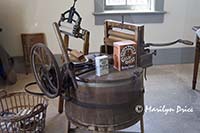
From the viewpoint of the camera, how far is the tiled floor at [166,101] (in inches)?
92.5

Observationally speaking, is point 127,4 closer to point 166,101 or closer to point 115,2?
point 115,2

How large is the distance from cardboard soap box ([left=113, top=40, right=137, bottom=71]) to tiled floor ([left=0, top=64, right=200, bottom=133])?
28.4 inches

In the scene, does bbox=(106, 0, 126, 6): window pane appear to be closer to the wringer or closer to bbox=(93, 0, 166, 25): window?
bbox=(93, 0, 166, 25): window

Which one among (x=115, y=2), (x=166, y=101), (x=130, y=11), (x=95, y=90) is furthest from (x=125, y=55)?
(x=115, y=2)

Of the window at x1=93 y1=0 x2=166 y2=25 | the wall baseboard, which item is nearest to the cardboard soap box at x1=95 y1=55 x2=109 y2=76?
the window at x1=93 y1=0 x2=166 y2=25

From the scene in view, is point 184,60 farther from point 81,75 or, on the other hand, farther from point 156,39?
point 81,75

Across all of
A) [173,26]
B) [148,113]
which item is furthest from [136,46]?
[173,26]

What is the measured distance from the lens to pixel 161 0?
3.51 meters

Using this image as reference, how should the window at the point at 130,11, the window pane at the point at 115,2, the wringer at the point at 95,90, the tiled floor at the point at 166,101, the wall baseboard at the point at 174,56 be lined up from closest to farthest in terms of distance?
the wringer at the point at 95,90 → the tiled floor at the point at 166,101 → the window at the point at 130,11 → the window pane at the point at 115,2 → the wall baseboard at the point at 174,56

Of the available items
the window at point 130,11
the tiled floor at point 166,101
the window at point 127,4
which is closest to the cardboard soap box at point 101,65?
the tiled floor at point 166,101

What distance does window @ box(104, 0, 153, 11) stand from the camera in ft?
11.9

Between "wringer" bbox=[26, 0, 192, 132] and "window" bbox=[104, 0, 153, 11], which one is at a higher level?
"window" bbox=[104, 0, 153, 11]

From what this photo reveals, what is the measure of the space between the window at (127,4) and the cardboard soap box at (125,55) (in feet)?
6.13

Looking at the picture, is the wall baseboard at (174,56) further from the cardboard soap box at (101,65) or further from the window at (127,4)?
the cardboard soap box at (101,65)
